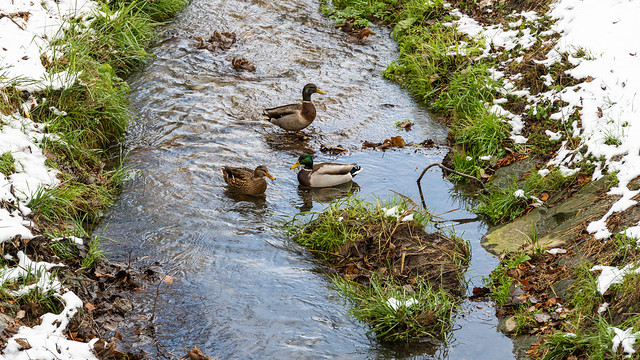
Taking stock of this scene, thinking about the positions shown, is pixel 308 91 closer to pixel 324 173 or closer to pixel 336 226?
pixel 324 173

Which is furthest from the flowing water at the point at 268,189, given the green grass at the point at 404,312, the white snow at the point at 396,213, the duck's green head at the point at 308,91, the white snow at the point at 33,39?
the white snow at the point at 33,39

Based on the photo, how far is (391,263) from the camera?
6043mm

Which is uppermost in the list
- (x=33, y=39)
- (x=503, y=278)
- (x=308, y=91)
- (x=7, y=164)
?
(x=33, y=39)

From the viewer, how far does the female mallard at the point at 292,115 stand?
339 inches


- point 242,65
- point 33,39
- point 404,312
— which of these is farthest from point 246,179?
point 242,65

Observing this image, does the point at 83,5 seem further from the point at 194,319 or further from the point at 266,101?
the point at 194,319

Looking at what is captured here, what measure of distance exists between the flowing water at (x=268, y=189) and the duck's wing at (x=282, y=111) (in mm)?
330

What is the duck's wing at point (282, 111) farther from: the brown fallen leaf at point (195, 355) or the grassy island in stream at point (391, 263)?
the brown fallen leaf at point (195, 355)

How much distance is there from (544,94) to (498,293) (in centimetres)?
368

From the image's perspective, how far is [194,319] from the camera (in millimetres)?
5082

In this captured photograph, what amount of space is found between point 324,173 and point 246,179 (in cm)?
104

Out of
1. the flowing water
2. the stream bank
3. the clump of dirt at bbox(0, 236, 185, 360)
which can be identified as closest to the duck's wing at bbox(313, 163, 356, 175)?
the flowing water

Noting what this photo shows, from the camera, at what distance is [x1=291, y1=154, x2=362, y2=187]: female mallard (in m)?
7.60

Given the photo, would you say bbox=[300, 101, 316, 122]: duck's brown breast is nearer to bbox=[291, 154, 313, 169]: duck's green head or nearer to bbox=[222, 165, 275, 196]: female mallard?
bbox=[291, 154, 313, 169]: duck's green head
